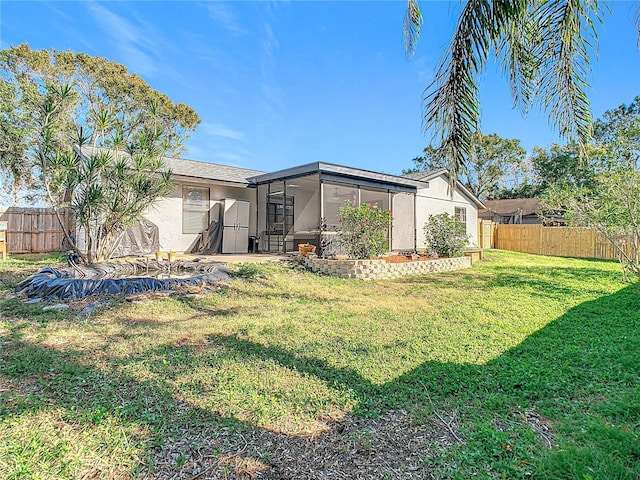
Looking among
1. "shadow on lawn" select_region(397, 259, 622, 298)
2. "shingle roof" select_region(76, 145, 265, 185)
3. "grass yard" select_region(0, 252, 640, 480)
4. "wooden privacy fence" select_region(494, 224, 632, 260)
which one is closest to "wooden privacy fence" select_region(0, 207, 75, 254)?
"shingle roof" select_region(76, 145, 265, 185)

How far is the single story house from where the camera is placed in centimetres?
1084

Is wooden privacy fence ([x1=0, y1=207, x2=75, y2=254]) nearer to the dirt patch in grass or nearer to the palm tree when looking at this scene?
the dirt patch in grass

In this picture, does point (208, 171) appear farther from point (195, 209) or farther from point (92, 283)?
point (92, 283)

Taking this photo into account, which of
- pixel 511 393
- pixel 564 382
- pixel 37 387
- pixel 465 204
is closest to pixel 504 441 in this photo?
pixel 511 393

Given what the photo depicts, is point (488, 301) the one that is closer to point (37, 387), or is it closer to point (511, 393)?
point (511, 393)

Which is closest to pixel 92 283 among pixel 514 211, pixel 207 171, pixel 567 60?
pixel 207 171

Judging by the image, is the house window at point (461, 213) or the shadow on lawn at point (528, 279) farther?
the house window at point (461, 213)

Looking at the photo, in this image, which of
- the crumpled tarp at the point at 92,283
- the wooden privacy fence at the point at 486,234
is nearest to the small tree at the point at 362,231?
the crumpled tarp at the point at 92,283

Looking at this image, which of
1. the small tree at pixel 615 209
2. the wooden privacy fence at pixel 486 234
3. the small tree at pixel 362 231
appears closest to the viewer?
the small tree at pixel 615 209

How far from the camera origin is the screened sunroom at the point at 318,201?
1038 cm

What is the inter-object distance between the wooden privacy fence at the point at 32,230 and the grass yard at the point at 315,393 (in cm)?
809

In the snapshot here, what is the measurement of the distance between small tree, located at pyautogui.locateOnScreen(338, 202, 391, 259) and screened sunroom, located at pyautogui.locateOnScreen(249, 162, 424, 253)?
700mm

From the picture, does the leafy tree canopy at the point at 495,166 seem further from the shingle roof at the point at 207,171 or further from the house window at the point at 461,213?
the shingle roof at the point at 207,171

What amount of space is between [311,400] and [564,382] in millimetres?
2367
